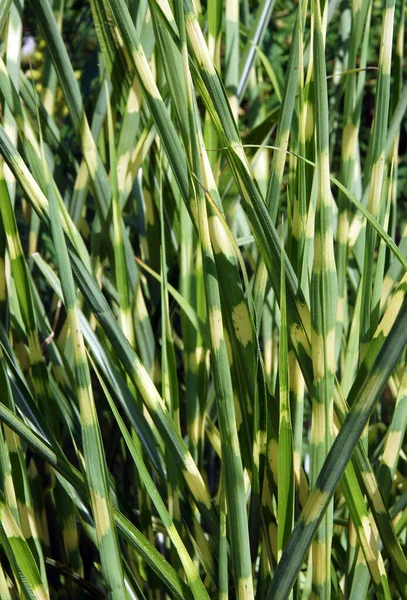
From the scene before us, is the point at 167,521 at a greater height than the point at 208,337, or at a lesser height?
lesser

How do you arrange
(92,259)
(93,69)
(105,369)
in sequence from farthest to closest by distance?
(93,69)
(92,259)
(105,369)

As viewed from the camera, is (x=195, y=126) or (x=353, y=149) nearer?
(x=195, y=126)

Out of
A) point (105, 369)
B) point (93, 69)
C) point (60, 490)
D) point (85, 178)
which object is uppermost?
point (93, 69)

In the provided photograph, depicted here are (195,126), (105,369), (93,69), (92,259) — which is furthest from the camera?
(93,69)

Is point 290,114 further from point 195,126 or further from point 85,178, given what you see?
point 85,178

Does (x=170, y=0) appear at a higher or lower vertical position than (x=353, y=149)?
higher

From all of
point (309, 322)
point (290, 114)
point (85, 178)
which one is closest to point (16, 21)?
point (85, 178)
